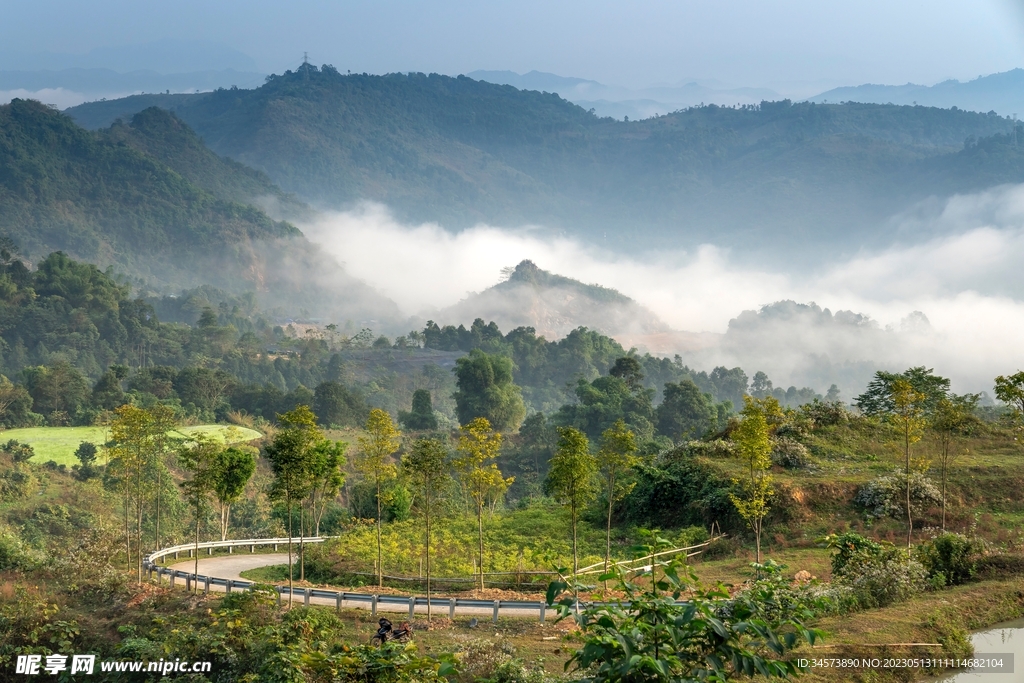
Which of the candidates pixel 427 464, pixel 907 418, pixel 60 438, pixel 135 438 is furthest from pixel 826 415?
pixel 60 438

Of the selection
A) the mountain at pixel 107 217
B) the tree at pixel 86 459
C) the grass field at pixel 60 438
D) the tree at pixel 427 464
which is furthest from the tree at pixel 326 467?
the mountain at pixel 107 217

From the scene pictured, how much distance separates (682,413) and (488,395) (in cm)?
1675

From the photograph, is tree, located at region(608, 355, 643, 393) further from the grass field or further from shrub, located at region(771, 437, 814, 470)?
shrub, located at region(771, 437, 814, 470)

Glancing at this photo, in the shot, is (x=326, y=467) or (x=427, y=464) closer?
(x=427, y=464)

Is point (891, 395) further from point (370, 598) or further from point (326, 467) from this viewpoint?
point (370, 598)

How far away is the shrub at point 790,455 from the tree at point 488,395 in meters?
48.4

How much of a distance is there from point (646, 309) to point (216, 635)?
601 feet

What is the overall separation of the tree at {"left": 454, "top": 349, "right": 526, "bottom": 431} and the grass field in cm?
2302

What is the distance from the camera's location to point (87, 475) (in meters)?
48.3

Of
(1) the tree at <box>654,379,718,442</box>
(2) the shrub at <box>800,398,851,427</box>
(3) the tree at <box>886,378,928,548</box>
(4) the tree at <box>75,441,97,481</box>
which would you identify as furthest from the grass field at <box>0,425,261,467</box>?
(3) the tree at <box>886,378,928,548</box>

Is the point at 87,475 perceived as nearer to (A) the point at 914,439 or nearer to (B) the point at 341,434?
(B) the point at 341,434

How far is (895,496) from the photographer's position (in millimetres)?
24938

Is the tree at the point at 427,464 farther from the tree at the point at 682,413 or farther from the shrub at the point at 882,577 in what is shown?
the tree at the point at 682,413

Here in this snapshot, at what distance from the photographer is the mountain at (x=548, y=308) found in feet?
579
